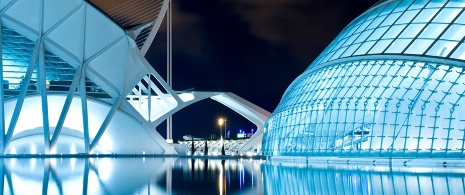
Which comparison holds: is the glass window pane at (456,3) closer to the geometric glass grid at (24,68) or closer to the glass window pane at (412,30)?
the glass window pane at (412,30)

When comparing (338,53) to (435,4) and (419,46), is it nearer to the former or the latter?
(435,4)

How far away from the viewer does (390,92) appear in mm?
32531

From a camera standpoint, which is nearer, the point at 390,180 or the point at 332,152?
the point at 390,180

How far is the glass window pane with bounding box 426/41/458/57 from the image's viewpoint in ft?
102

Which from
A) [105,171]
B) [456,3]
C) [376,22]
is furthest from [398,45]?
[105,171]

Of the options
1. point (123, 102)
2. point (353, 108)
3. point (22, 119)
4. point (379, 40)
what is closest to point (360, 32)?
point (379, 40)

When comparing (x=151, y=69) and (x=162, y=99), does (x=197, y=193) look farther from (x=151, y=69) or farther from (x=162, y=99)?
(x=162, y=99)

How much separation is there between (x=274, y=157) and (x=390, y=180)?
22334 millimetres

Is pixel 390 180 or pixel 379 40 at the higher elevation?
pixel 379 40

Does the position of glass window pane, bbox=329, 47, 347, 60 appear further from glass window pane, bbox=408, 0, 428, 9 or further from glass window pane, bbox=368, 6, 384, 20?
glass window pane, bbox=408, 0, 428, 9

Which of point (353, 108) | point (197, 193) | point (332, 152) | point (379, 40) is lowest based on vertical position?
point (197, 193)

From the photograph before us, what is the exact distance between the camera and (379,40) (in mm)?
35688

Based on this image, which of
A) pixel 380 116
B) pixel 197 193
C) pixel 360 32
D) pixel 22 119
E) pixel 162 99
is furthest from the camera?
pixel 162 99

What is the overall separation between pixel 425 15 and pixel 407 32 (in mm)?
1465
